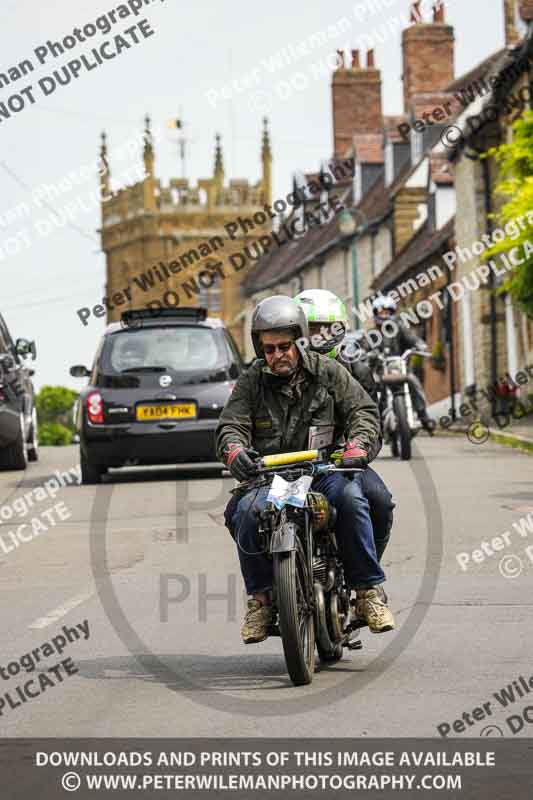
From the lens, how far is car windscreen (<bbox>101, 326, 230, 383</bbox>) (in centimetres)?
1928

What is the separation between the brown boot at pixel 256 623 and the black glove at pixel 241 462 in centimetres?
55

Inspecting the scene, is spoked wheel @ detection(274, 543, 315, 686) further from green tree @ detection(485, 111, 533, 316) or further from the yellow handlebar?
green tree @ detection(485, 111, 533, 316)

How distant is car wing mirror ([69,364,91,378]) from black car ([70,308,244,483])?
3.74 ft

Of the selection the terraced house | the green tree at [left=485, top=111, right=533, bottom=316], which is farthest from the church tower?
the green tree at [left=485, top=111, right=533, bottom=316]

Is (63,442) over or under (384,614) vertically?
under

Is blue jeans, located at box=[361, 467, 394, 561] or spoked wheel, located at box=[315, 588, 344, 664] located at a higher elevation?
blue jeans, located at box=[361, 467, 394, 561]

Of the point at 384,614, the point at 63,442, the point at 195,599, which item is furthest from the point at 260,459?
the point at 63,442

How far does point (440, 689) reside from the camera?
22.7 ft

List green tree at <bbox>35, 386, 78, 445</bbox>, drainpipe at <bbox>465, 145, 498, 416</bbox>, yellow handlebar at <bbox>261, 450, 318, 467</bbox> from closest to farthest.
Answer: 1. yellow handlebar at <bbox>261, 450, 318, 467</bbox>
2. drainpipe at <bbox>465, 145, 498, 416</bbox>
3. green tree at <bbox>35, 386, 78, 445</bbox>

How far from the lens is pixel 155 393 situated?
1906 cm

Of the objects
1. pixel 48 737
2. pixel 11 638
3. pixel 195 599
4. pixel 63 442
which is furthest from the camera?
pixel 63 442

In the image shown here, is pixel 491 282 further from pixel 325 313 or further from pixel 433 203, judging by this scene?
pixel 325 313
